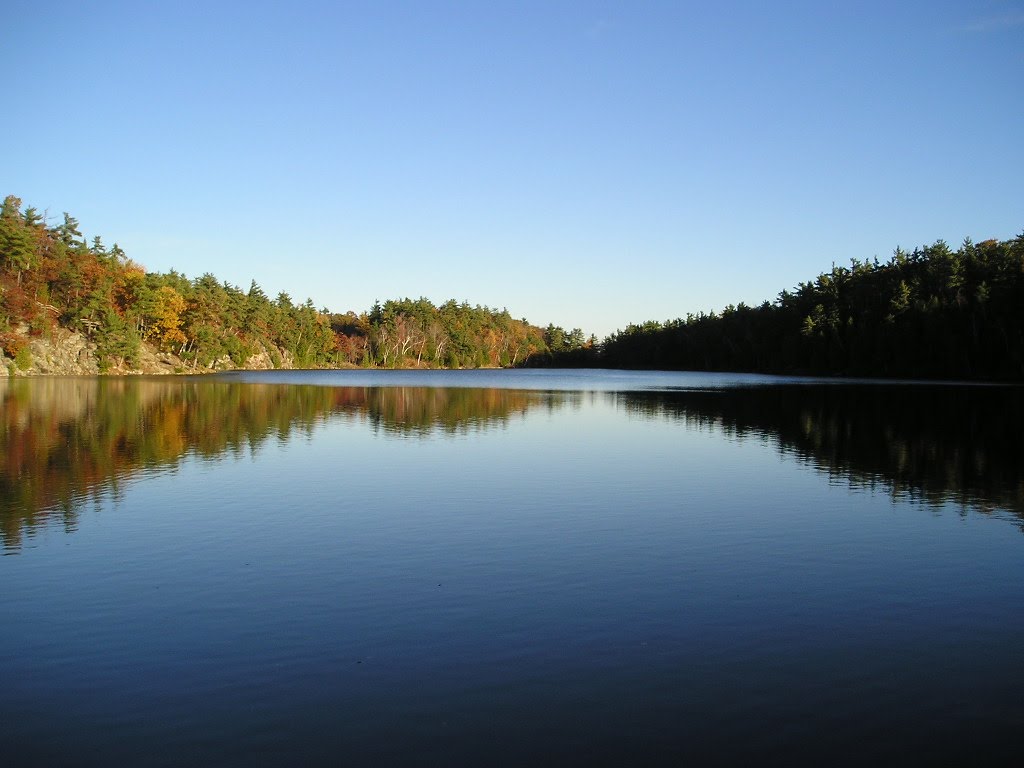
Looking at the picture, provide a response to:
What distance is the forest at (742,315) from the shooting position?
80.0 metres

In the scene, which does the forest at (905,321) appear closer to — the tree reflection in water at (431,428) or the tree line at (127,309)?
the tree reflection in water at (431,428)

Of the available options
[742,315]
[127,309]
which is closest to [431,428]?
[127,309]

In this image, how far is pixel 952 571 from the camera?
11852mm

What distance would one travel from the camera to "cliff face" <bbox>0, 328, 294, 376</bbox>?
2948 inches

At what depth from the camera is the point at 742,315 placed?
149625 millimetres

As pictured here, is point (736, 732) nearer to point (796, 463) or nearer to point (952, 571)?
point (952, 571)

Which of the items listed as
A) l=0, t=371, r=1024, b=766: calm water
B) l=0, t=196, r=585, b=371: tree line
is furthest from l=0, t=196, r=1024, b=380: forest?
l=0, t=371, r=1024, b=766: calm water

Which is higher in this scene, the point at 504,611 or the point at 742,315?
the point at 742,315

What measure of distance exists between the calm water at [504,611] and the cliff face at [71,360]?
61.1m

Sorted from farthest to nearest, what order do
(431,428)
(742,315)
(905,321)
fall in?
1. (742,315)
2. (905,321)
3. (431,428)

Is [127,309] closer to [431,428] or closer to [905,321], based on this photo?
[431,428]

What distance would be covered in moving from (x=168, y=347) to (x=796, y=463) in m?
91.7

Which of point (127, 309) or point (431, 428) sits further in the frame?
point (127, 309)

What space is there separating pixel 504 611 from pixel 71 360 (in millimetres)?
87901
